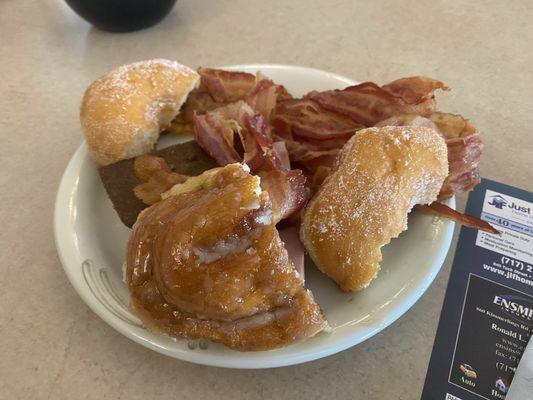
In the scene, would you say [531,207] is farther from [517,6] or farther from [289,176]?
[517,6]

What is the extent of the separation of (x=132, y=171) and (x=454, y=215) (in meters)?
0.71

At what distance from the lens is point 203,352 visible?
80cm

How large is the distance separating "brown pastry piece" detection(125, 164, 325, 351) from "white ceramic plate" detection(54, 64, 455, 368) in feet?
0.11

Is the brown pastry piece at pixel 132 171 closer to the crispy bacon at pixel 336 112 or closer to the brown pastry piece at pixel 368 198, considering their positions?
the crispy bacon at pixel 336 112

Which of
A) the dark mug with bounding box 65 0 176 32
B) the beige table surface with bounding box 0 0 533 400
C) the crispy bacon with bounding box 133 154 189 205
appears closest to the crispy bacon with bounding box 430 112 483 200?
the beige table surface with bounding box 0 0 533 400

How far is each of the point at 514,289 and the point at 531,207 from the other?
0.82 ft

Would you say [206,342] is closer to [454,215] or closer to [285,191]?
[285,191]

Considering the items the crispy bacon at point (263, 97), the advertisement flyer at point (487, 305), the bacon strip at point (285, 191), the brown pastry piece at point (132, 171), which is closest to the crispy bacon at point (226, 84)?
the crispy bacon at point (263, 97)

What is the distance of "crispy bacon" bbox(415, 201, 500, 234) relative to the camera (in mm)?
978

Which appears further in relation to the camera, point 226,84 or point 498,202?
point 226,84

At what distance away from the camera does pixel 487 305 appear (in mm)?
961

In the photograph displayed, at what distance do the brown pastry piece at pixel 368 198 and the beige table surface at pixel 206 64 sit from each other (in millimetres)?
196

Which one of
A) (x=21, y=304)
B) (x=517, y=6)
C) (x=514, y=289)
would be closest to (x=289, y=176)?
(x=514, y=289)

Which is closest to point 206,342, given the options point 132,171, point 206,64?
point 132,171
